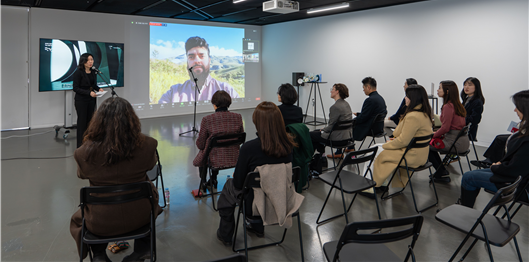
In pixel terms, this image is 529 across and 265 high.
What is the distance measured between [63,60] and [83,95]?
2.99 m

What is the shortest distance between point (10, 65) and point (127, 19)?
2.79 metres

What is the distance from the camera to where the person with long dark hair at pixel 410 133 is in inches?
139

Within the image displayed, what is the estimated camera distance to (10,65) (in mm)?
7422

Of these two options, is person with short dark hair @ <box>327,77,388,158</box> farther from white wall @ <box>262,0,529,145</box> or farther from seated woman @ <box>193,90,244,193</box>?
white wall @ <box>262,0,529,145</box>

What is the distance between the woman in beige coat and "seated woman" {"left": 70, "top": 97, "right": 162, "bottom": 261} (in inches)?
95.9

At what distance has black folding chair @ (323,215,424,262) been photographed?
1.75 m

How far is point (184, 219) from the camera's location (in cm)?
334

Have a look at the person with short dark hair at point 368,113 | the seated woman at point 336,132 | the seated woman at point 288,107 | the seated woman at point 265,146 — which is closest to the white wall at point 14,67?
the seated woman at point 288,107

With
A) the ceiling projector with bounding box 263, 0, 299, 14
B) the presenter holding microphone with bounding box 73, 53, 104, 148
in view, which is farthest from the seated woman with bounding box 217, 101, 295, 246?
the ceiling projector with bounding box 263, 0, 299, 14

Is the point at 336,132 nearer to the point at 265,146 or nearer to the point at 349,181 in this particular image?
the point at 349,181

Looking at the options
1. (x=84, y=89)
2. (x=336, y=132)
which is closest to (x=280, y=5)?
(x=336, y=132)

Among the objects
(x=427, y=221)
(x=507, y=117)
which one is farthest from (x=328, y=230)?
(x=507, y=117)

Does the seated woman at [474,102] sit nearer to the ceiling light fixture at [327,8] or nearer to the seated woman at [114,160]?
the ceiling light fixture at [327,8]

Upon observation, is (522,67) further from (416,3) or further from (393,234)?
(393,234)
